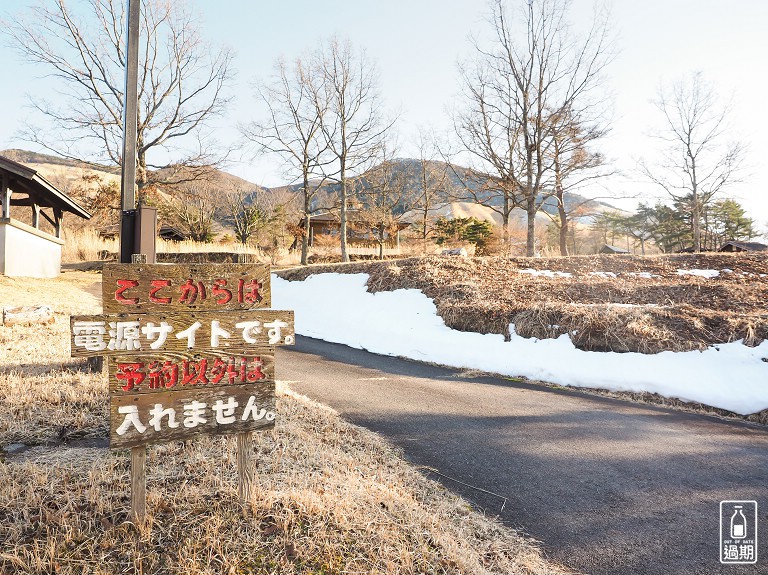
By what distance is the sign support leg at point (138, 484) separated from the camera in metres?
2.35

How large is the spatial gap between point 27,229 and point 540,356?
16.0 metres

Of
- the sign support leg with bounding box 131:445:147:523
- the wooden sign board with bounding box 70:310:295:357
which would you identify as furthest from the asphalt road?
the sign support leg with bounding box 131:445:147:523

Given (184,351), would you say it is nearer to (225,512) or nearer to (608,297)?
(225,512)

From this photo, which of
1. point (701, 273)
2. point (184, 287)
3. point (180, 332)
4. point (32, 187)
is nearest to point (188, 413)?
point (180, 332)

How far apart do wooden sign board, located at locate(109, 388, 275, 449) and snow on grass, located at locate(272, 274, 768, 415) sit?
205 inches

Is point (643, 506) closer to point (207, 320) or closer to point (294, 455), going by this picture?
point (294, 455)

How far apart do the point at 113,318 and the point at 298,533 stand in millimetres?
1626

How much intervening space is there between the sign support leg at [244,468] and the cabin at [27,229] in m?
14.2

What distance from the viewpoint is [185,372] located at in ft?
8.09

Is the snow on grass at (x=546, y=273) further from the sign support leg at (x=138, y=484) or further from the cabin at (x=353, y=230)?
the cabin at (x=353, y=230)

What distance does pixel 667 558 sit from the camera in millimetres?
2525

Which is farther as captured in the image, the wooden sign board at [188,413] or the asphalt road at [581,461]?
the asphalt road at [581,461]

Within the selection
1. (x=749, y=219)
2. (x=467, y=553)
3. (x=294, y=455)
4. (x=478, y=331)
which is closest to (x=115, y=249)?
(x=478, y=331)

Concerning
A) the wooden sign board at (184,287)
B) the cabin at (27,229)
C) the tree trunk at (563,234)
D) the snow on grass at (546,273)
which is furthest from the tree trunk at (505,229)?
the wooden sign board at (184,287)
